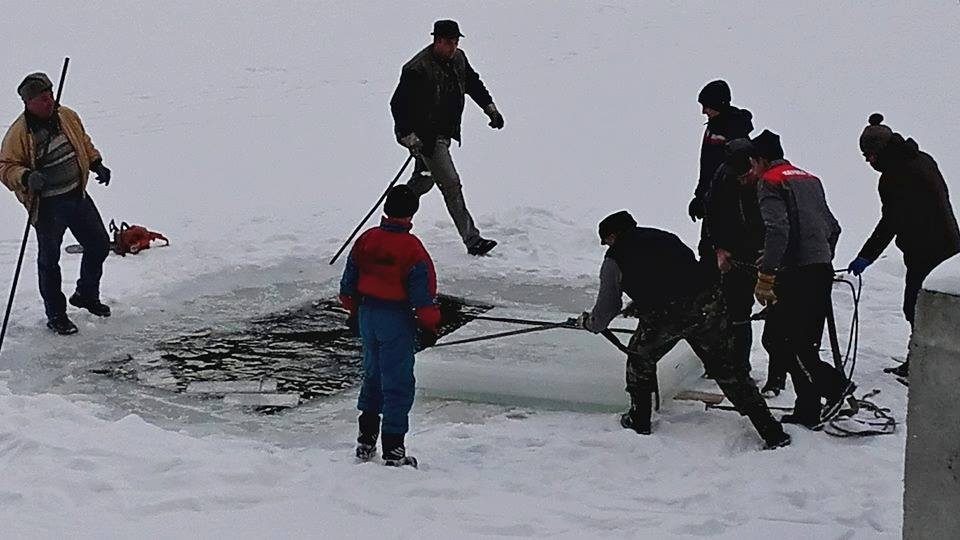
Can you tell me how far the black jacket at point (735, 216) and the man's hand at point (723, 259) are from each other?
0.03 metres

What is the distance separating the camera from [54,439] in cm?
601

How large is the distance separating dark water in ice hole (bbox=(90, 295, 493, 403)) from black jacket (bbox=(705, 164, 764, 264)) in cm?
228

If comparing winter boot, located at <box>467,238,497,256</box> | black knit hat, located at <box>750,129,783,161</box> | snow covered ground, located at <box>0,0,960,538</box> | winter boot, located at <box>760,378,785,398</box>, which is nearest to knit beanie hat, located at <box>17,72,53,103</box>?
snow covered ground, located at <box>0,0,960,538</box>

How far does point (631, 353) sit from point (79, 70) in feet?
52.9

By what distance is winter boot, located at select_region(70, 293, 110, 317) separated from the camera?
8.47m

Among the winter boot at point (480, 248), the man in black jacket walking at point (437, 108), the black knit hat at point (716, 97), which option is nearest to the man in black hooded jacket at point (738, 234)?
the black knit hat at point (716, 97)

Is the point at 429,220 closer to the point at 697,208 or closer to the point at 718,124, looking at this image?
the point at 697,208

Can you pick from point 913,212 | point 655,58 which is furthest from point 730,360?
point 655,58

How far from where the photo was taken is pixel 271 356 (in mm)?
7738

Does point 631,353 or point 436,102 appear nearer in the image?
point 631,353

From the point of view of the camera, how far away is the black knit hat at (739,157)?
6.35m

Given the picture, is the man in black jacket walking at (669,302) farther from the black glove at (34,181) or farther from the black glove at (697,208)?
the black glove at (34,181)

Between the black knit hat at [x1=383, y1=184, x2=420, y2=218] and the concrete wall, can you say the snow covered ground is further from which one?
the black knit hat at [x1=383, y1=184, x2=420, y2=218]

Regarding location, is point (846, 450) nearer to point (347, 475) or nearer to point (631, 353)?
point (631, 353)
